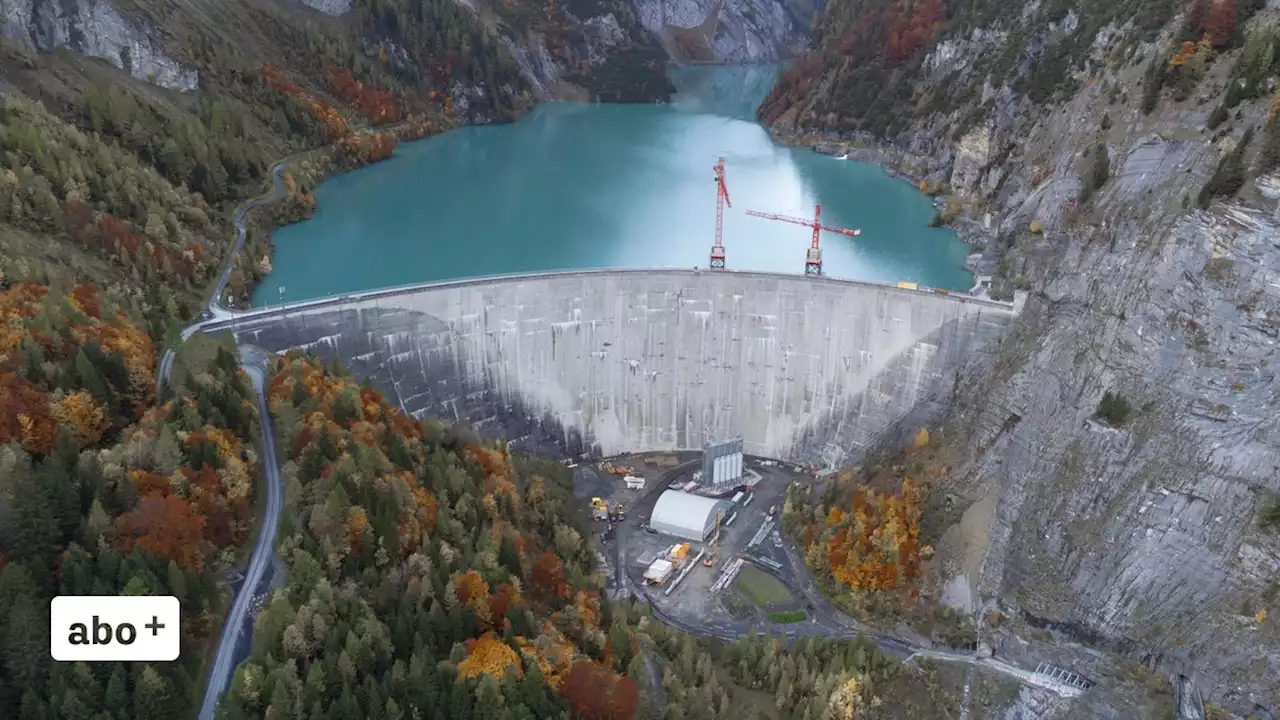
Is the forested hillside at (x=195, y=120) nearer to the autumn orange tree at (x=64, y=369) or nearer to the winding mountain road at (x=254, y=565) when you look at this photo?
the autumn orange tree at (x=64, y=369)

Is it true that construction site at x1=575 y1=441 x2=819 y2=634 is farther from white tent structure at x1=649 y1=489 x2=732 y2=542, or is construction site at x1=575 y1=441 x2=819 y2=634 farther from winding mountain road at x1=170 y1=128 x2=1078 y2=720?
winding mountain road at x1=170 y1=128 x2=1078 y2=720

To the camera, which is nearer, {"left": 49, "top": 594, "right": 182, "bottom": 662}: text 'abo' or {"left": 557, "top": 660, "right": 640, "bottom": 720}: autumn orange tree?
{"left": 49, "top": 594, "right": 182, "bottom": 662}: text 'abo'

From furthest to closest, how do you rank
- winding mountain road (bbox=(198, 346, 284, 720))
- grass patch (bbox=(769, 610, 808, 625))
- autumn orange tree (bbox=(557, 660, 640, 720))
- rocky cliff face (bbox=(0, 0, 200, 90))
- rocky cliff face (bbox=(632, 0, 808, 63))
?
rocky cliff face (bbox=(632, 0, 808, 63)) < rocky cliff face (bbox=(0, 0, 200, 90)) < grass patch (bbox=(769, 610, 808, 625)) < autumn orange tree (bbox=(557, 660, 640, 720)) < winding mountain road (bbox=(198, 346, 284, 720))

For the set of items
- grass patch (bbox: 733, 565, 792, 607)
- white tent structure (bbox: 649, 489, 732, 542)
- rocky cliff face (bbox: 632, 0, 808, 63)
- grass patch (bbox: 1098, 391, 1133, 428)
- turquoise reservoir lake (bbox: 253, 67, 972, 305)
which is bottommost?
grass patch (bbox: 733, 565, 792, 607)

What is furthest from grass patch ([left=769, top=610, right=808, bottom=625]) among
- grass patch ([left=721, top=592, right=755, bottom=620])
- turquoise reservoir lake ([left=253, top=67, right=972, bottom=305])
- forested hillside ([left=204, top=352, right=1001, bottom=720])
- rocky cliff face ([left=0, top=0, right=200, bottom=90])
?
rocky cliff face ([left=0, top=0, right=200, bottom=90])


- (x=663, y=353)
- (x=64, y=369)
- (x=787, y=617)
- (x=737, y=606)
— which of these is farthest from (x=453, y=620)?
(x=663, y=353)

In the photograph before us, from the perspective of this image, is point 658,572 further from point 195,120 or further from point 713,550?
point 195,120

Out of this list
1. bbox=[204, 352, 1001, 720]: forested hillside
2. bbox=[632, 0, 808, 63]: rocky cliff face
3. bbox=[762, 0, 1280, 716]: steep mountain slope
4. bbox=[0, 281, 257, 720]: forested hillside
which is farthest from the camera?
bbox=[632, 0, 808, 63]: rocky cliff face
